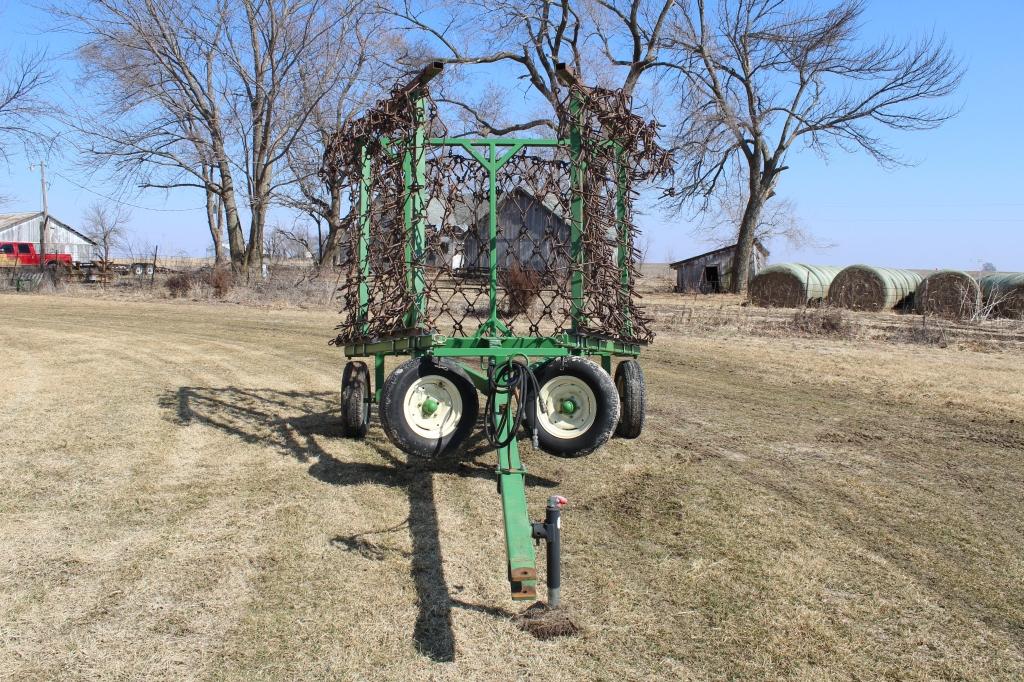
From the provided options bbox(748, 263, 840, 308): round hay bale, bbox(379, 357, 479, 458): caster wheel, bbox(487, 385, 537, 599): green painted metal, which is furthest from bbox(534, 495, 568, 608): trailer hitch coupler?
bbox(748, 263, 840, 308): round hay bale

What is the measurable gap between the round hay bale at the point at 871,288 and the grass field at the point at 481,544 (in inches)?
701

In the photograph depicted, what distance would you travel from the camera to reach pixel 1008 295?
23.0 metres

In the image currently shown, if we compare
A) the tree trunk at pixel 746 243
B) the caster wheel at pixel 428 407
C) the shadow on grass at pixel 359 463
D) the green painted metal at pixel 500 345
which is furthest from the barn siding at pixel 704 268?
the caster wheel at pixel 428 407

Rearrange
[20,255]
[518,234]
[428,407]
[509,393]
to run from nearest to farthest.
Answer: [509,393], [428,407], [518,234], [20,255]

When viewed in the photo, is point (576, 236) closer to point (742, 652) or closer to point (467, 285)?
point (467, 285)

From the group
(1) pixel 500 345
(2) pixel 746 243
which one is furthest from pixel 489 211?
(2) pixel 746 243

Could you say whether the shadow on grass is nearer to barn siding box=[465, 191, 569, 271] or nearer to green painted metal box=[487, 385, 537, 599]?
green painted metal box=[487, 385, 537, 599]

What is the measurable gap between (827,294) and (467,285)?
2467cm

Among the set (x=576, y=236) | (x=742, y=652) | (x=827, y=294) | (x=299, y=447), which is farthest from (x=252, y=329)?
(x=827, y=294)

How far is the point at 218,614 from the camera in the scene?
4152mm

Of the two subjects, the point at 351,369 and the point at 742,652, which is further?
the point at 351,369

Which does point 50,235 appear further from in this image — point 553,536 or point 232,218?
point 553,536

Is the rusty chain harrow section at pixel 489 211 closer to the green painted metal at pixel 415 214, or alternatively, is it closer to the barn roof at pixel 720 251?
the green painted metal at pixel 415 214

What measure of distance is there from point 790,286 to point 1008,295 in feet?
25.0
